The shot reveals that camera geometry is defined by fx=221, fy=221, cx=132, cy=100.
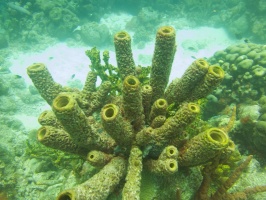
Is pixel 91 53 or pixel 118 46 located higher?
pixel 118 46

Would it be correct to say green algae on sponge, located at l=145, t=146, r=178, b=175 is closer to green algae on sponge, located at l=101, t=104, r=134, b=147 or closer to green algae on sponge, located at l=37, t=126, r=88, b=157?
green algae on sponge, located at l=101, t=104, r=134, b=147

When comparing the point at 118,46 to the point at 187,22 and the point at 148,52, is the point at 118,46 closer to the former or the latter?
the point at 148,52

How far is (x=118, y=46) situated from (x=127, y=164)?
1.39m

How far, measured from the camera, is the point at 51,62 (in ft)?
41.5

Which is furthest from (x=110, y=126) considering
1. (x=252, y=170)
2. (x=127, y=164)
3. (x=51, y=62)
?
(x=51, y=62)

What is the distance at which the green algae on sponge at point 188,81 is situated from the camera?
2.47 m

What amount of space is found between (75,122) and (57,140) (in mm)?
458

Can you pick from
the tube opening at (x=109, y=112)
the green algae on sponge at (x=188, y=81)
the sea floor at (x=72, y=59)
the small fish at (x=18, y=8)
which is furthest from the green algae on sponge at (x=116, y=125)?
the small fish at (x=18, y=8)

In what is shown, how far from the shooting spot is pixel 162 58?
2.54 meters

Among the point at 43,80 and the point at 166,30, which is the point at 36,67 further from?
the point at 166,30

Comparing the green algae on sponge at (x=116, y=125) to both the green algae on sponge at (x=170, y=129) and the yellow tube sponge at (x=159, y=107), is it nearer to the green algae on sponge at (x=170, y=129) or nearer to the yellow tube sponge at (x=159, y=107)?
the green algae on sponge at (x=170, y=129)

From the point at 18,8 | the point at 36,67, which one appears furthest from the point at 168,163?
the point at 18,8

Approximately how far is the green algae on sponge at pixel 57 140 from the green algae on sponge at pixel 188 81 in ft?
4.25

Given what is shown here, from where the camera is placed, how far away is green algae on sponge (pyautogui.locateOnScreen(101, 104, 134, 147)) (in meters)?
2.02
